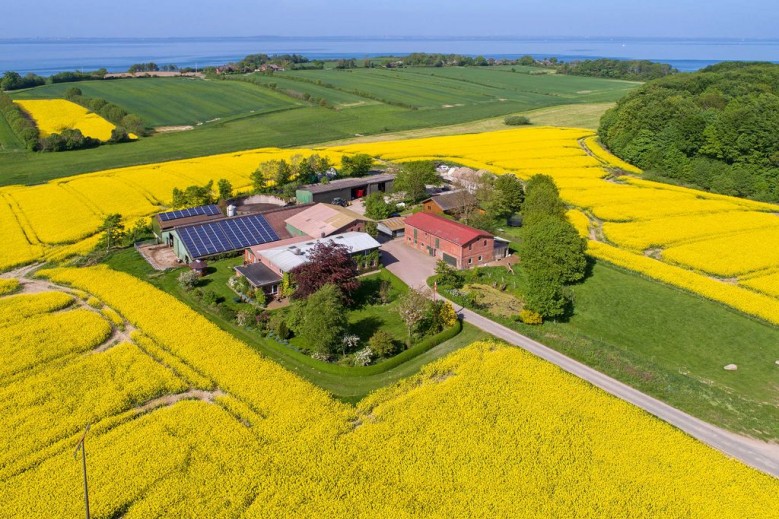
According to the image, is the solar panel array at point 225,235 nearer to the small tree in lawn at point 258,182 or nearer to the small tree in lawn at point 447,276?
the small tree in lawn at point 258,182

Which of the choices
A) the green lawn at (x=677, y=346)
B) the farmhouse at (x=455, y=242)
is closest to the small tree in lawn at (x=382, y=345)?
the green lawn at (x=677, y=346)

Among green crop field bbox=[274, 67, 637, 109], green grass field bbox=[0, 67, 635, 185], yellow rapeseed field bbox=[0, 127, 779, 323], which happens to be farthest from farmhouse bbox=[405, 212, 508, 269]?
green crop field bbox=[274, 67, 637, 109]

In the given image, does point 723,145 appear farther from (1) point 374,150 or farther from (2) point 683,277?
(1) point 374,150

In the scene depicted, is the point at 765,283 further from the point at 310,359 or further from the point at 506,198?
the point at 310,359

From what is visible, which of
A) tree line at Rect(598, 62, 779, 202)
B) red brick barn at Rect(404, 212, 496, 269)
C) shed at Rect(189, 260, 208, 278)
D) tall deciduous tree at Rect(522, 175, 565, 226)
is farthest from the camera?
tree line at Rect(598, 62, 779, 202)

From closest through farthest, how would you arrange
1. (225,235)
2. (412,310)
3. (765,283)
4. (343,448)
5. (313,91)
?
(343,448) < (412,310) < (765,283) < (225,235) < (313,91)

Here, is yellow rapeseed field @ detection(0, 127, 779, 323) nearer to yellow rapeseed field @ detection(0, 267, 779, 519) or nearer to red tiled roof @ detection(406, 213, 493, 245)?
red tiled roof @ detection(406, 213, 493, 245)

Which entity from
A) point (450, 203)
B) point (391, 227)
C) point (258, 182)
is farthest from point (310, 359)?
point (258, 182)
